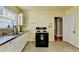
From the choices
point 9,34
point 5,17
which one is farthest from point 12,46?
point 5,17

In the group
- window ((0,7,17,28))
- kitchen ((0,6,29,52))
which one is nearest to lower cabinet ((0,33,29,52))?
kitchen ((0,6,29,52))

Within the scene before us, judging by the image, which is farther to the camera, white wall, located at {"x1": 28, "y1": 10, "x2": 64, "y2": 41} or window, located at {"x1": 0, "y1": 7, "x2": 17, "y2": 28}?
white wall, located at {"x1": 28, "y1": 10, "x2": 64, "y2": 41}

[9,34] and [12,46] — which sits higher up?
[9,34]

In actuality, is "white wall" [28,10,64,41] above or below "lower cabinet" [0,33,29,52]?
above

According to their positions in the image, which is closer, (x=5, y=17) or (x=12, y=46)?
(x=12, y=46)

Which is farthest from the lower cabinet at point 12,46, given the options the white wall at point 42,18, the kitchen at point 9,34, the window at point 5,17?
the white wall at point 42,18

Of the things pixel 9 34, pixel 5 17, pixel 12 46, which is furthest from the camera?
pixel 5 17

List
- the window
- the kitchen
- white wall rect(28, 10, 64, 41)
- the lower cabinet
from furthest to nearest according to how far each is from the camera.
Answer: white wall rect(28, 10, 64, 41) < the window < the kitchen < the lower cabinet

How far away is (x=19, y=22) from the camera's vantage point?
22.6ft

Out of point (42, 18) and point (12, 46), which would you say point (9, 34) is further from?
point (42, 18)

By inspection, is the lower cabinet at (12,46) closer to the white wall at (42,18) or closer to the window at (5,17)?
the window at (5,17)

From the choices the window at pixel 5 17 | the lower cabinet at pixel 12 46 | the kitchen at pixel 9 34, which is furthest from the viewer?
the window at pixel 5 17

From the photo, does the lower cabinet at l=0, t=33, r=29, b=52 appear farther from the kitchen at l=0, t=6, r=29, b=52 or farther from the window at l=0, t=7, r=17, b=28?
the window at l=0, t=7, r=17, b=28
